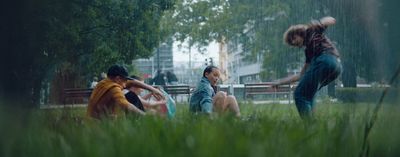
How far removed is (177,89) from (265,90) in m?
0.26

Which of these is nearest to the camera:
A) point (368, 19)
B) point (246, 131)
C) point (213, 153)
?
point (213, 153)

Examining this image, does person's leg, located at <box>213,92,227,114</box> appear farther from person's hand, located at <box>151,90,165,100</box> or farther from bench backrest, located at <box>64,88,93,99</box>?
bench backrest, located at <box>64,88,93,99</box>

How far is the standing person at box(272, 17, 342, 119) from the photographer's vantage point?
112 cm

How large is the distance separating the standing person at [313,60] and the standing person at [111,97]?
0.38 m

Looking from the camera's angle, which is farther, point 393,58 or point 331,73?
point 331,73

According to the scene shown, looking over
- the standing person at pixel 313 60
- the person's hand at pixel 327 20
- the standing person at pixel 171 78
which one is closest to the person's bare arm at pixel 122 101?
the standing person at pixel 171 78

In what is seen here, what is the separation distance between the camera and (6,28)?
0.75 metres

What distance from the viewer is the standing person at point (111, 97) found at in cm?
86

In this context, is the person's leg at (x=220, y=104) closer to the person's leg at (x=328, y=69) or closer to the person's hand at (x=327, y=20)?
the person's leg at (x=328, y=69)

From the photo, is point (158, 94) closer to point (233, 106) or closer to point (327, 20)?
point (233, 106)

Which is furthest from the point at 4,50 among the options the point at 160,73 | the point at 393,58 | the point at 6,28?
the point at 393,58

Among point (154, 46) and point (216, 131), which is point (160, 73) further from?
point (216, 131)

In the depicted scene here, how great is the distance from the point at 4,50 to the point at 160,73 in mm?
504

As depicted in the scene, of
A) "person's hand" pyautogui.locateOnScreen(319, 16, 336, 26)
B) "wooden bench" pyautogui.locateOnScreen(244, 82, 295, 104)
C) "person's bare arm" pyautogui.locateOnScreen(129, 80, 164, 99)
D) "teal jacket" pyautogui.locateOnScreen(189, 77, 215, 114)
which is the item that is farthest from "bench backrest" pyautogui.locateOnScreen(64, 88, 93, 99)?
"person's hand" pyautogui.locateOnScreen(319, 16, 336, 26)
